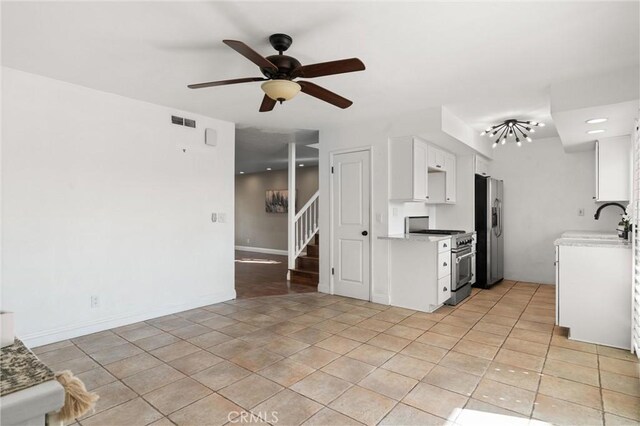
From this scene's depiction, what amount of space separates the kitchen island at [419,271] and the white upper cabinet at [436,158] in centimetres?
107

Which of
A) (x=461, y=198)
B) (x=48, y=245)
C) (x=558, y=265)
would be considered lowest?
(x=558, y=265)

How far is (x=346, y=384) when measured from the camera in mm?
2418

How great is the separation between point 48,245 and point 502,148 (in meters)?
6.57

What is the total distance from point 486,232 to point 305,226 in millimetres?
3044

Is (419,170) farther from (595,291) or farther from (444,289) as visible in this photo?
(595,291)

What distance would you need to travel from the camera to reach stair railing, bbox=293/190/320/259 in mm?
6312


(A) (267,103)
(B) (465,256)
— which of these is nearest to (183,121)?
(A) (267,103)

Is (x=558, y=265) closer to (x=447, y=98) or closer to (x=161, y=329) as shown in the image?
(x=447, y=98)

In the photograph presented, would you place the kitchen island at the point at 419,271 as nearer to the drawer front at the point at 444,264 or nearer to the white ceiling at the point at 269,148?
the drawer front at the point at 444,264

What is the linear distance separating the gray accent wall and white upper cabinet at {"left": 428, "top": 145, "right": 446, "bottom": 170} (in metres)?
4.33

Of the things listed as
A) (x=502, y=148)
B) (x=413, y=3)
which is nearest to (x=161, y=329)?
(x=413, y=3)

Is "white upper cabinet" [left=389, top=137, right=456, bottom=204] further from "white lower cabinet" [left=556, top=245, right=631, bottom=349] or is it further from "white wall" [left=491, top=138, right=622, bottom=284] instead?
"white wall" [left=491, top=138, right=622, bottom=284]

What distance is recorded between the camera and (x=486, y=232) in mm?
5410

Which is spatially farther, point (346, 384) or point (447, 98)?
point (447, 98)
